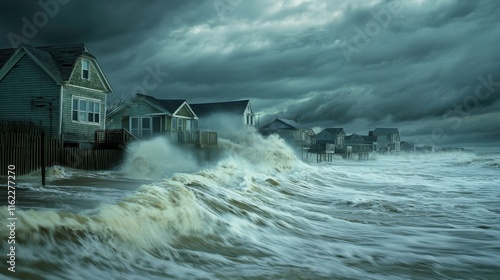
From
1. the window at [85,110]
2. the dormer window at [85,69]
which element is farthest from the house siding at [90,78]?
the window at [85,110]

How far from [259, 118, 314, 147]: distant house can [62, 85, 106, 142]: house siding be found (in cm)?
4383

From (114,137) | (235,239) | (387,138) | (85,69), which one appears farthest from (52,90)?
(387,138)

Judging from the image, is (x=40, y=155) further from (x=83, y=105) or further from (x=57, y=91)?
(x=83, y=105)

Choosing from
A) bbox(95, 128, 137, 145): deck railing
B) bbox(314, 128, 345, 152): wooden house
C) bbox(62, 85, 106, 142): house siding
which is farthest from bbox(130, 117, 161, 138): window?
bbox(314, 128, 345, 152): wooden house

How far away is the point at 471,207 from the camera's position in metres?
13.2

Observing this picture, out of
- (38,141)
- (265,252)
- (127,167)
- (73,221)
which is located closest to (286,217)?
(265,252)

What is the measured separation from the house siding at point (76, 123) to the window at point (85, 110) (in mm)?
250

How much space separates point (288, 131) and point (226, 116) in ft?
62.4

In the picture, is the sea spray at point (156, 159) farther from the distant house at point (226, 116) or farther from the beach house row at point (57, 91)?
the distant house at point (226, 116)

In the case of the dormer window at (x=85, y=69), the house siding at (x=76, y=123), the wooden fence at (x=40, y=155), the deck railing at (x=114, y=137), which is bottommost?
the wooden fence at (x=40, y=155)

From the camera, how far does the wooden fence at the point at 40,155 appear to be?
17.7 metres

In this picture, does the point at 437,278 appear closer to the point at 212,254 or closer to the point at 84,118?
the point at 212,254

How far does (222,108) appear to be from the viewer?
60938mm

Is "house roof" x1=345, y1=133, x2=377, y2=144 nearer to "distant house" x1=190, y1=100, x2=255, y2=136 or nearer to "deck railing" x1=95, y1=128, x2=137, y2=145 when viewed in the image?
"distant house" x1=190, y1=100, x2=255, y2=136
